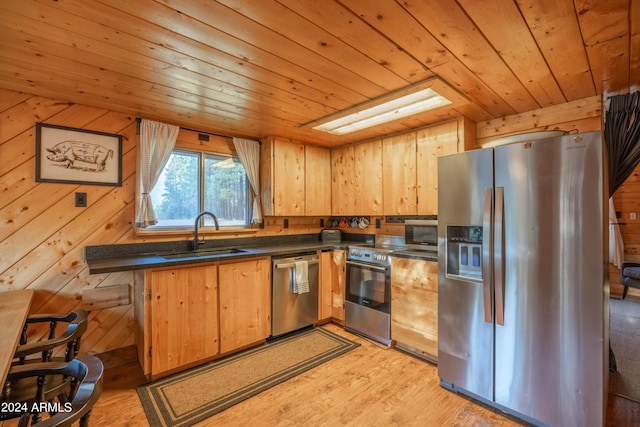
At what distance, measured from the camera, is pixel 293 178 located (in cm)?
367

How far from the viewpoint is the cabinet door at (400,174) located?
125 inches

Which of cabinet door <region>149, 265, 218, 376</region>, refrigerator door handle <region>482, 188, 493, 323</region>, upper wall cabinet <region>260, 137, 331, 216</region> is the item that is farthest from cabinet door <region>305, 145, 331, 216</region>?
refrigerator door handle <region>482, 188, 493, 323</region>

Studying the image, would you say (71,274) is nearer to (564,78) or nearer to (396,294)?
(396,294)

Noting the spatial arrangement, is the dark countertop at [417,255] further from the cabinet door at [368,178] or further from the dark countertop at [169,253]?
the cabinet door at [368,178]

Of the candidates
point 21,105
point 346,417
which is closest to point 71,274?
point 21,105

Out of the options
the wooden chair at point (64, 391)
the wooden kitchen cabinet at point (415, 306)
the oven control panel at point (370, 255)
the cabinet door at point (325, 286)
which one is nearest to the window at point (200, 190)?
the cabinet door at point (325, 286)

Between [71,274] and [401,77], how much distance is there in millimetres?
3003

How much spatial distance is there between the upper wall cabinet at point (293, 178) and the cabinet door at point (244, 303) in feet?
2.72

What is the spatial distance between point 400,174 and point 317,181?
112cm

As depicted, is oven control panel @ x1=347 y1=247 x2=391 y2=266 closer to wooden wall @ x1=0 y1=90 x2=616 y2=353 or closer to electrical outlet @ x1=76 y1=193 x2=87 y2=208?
wooden wall @ x1=0 y1=90 x2=616 y2=353

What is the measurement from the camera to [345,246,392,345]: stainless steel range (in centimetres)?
299

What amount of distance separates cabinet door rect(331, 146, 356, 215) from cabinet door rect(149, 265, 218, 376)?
1.84 metres

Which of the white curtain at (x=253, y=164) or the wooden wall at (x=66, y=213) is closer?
the wooden wall at (x=66, y=213)

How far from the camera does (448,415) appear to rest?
198 cm
